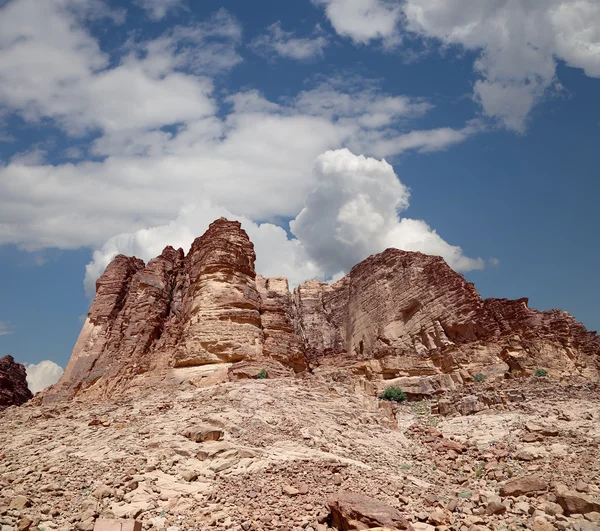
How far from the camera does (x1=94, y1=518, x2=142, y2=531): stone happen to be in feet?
26.2

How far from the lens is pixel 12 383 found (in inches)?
1764

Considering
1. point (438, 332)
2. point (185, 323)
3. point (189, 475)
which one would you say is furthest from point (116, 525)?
point (438, 332)

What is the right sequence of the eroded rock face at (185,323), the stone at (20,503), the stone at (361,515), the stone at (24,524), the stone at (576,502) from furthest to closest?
the eroded rock face at (185,323) < the stone at (576,502) < the stone at (20,503) < the stone at (361,515) < the stone at (24,524)

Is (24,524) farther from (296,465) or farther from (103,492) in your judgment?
(296,465)

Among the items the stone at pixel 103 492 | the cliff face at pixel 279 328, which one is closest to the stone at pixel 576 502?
the stone at pixel 103 492

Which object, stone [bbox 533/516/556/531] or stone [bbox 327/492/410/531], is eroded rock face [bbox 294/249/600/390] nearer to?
stone [bbox 533/516/556/531]

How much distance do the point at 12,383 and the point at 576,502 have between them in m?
50.7

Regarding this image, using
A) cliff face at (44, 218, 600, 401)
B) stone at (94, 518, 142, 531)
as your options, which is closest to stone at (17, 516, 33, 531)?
stone at (94, 518, 142, 531)

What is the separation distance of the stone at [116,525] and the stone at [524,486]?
9240 mm

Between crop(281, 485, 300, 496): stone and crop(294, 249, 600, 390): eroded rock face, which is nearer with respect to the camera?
crop(281, 485, 300, 496): stone

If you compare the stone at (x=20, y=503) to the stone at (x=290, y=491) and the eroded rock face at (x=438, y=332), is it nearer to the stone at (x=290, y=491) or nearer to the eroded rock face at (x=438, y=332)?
the stone at (x=290, y=491)

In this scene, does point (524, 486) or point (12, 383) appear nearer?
point (524, 486)

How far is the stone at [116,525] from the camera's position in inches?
315

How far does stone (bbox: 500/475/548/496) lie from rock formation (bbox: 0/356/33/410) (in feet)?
145
